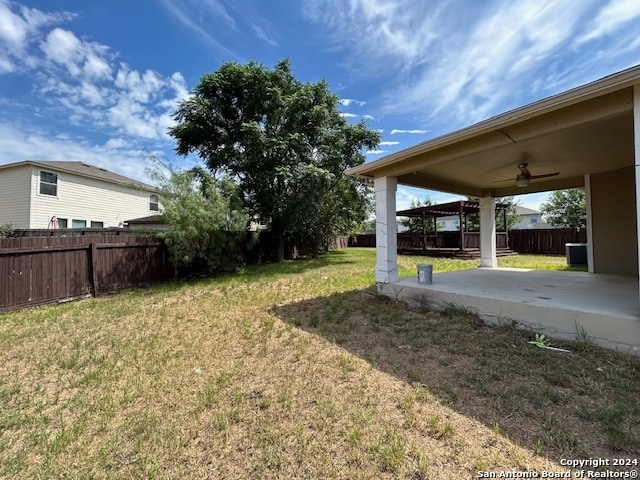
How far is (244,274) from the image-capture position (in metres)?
9.74

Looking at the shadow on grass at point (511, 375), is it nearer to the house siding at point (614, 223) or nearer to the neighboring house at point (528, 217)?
→ the house siding at point (614, 223)

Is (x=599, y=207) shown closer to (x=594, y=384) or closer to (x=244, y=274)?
(x=594, y=384)

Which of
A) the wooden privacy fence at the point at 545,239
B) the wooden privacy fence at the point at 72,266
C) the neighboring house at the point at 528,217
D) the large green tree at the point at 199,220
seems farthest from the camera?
the neighboring house at the point at 528,217

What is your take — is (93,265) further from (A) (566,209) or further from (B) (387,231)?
(A) (566,209)

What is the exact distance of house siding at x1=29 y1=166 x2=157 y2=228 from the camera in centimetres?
1340

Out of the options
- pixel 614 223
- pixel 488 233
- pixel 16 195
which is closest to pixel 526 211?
pixel 488 233

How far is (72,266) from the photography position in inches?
258

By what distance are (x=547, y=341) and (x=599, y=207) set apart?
5.70 metres

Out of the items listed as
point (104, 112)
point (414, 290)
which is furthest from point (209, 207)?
point (104, 112)

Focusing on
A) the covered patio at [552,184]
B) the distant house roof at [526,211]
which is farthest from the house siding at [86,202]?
the distant house roof at [526,211]

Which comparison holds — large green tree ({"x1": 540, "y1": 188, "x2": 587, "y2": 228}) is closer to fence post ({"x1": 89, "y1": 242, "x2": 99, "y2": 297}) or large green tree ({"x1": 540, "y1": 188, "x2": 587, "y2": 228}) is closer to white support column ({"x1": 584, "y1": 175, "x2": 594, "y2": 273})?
white support column ({"x1": 584, "y1": 175, "x2": 594, "y2": 273})

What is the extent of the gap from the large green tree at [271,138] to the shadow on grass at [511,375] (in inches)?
298

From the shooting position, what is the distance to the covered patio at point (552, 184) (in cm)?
325

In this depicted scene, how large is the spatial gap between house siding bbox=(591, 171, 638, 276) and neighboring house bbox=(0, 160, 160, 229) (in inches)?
550
